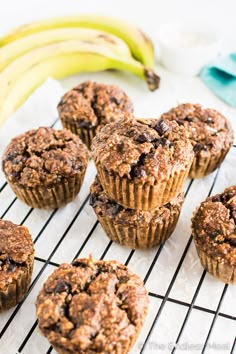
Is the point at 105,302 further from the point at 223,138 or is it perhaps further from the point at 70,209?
the point at 223,138

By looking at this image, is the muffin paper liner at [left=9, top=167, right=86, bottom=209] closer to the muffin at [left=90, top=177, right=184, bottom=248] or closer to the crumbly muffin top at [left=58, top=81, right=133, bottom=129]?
the muffin at [left=90, top=177, right=184, bottom=248]

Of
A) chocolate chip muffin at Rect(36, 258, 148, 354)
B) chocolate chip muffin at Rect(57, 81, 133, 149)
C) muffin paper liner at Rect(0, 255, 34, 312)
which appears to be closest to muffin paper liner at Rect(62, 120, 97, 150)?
chocolate chip muffin at Rect(57, 81, 133, 149)

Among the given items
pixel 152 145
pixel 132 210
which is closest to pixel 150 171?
pixel 152 145

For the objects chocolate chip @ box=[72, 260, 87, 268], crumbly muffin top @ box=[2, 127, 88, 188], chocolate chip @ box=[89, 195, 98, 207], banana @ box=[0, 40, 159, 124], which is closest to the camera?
chocolate chip @ box=[72, 260, 87, 268]

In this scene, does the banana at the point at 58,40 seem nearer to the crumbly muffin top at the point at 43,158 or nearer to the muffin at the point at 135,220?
the crumbly muffin top at the point at 43,158

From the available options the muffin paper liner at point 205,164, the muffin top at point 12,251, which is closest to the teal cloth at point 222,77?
the muffin paper liner at point 205,164
